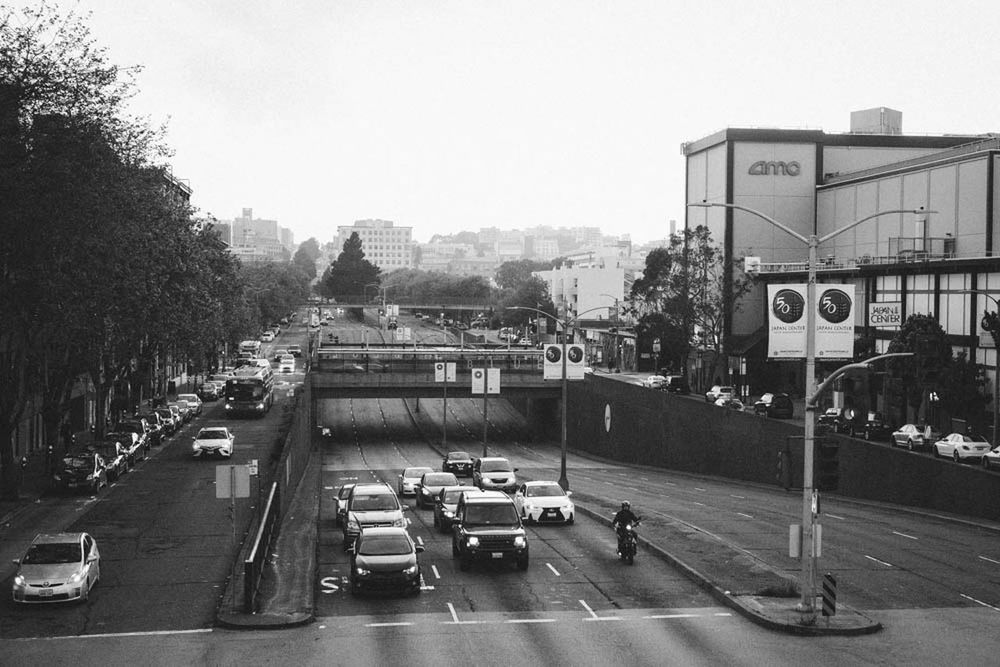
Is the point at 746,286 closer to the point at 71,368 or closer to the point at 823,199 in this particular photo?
the point at 823,199

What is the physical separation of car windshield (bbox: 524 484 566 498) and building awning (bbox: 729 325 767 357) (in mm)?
56250

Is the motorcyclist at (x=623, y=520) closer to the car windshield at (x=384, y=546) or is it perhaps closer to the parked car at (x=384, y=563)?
the parked car at (x=384, y=563)

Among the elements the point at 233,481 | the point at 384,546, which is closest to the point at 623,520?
the point at 384,546

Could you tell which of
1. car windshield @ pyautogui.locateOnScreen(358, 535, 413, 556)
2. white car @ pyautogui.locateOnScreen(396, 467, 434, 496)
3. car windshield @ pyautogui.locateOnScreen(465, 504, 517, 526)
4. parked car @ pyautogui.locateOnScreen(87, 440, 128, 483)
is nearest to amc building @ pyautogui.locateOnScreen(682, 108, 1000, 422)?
white car @ pyautogui.locateOnScreen(396, 467, 434, 496)

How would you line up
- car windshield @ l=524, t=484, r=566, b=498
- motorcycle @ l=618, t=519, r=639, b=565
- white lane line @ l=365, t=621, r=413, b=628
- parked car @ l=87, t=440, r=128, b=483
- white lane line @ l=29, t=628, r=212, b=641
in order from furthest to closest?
1. parked car @ l=87, t=440, r=128, b=483
2. car windshield @ l=524, t=484, r=566, b=498
3. motorcycle @ l=618, t=519, r=639, b=565
4. white lane line @ l=365, t=621, r=413, b=628
5. white lane line @ l=29, t=628, r=212, b=641

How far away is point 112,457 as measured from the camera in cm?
5044

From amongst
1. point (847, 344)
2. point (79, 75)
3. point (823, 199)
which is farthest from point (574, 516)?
point (823, 199)

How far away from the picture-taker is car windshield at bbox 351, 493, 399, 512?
108ft

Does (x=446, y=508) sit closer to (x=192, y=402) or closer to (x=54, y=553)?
(x=54, y=553)

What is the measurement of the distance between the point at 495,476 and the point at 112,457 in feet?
59.1

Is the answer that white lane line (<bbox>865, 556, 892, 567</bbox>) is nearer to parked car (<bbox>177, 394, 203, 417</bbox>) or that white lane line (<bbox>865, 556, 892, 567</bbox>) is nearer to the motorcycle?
the motorcycle

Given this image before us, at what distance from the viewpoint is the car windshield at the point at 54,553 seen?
2597 cm

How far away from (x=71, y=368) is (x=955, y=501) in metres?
37.3

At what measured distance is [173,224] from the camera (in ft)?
193
